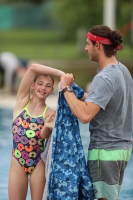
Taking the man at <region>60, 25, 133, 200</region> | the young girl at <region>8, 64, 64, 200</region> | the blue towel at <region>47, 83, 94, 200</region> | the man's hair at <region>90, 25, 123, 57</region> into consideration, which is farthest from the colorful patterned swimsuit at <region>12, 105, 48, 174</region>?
the man's hair at <region>90, 25, 123, 57</region>

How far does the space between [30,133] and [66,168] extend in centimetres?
47

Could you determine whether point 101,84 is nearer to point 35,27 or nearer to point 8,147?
point 8,147

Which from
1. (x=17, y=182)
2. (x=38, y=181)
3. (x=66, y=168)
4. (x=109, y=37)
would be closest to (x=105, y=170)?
(x=66, y=168)

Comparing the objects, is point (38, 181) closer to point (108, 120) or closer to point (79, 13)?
point (108, 120)

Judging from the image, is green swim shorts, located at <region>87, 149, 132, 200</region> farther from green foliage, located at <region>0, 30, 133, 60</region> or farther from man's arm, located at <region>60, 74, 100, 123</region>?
green foliage, located at <region>0, 30, 133, 60</region>

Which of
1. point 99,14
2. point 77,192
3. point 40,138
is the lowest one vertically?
point 77,192

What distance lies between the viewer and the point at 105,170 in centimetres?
528

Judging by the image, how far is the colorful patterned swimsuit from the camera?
18.2 ft

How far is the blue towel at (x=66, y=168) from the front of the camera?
5.27 meters

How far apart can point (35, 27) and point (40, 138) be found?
33182mm

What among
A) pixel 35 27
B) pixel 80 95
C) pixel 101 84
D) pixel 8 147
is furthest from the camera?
pixel 35 27

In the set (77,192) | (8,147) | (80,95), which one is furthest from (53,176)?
(8,147)

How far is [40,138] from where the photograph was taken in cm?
557

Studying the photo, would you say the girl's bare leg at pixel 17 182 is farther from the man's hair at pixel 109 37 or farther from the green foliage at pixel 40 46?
the green foliage at pixel 40 46
